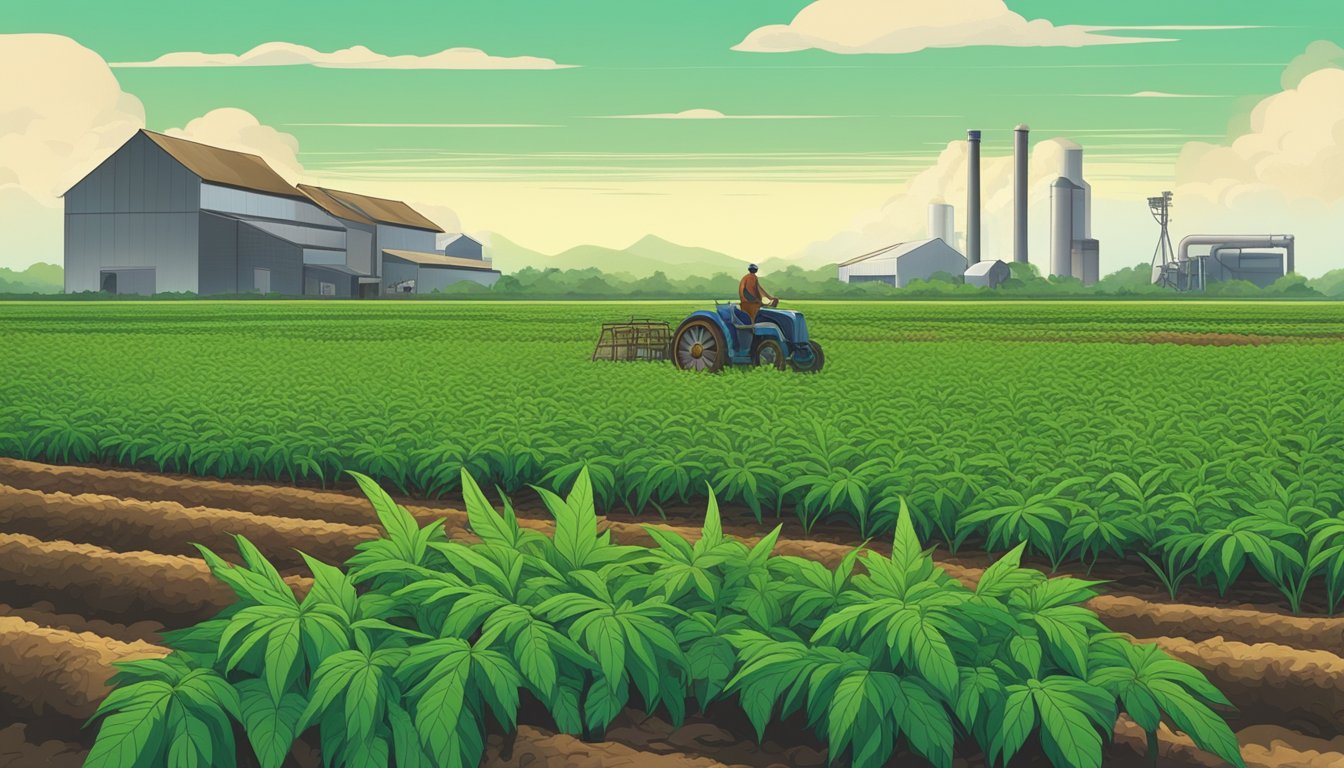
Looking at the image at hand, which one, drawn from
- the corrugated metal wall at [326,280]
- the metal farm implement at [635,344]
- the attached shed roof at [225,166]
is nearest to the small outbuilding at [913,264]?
the corrugated metal wall at [326,280]

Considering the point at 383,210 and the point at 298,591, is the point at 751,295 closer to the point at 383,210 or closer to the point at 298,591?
the point at 298,591

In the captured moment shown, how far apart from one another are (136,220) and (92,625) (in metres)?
63.3

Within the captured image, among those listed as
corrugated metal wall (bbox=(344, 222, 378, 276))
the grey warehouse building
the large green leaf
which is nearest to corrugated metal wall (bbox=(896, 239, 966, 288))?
corrugated metal wall (bbox=(344, 222, 378, 276))

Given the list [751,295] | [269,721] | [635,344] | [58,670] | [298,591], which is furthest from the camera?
[635,344]

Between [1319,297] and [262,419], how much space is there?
3716 inches

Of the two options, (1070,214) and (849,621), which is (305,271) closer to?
(1070,214)

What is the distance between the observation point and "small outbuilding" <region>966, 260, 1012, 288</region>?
83981mm

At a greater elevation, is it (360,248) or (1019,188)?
(1019,188)

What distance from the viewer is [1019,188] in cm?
8444

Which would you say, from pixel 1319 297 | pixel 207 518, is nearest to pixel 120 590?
pixel 207 518

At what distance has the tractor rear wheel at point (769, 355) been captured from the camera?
16.6 metres

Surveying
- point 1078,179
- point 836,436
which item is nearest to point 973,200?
point 1078,179

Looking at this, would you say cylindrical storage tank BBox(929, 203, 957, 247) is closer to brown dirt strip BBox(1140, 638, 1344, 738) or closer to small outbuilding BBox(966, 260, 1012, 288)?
small outbuilding BBox(966, 260, 1012, 288)

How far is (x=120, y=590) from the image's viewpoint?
600 cm
